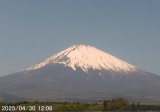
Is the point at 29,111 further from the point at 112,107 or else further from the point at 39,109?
the point at 112,107

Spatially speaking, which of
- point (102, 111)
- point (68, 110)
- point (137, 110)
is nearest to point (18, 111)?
point (68, 110)

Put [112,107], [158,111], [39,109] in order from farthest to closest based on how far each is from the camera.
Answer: [158,111] → [112,107] → [39,109]

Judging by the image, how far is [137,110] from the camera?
313 ft

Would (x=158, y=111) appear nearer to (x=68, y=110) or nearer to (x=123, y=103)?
(x=123, y=103)

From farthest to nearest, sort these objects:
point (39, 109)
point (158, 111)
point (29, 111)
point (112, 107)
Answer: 1. point (158, 111)
2. point (112, 107)
3. point (39, 109)
4. point (29, 111)

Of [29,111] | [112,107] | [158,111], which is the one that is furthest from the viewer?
[158,111]

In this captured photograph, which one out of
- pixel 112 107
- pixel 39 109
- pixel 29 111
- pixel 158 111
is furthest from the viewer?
pixel 158 111

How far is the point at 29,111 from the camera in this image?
7925 centimetres

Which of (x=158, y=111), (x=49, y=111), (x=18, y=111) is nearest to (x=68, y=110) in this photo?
(x=49, y=111)

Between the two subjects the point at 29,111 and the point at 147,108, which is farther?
the point at 147,108

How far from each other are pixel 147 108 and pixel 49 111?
91.9 ft

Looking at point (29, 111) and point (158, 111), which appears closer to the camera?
point (29, 111)

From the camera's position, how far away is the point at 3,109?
84250 mm

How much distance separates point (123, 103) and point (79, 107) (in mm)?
8812
